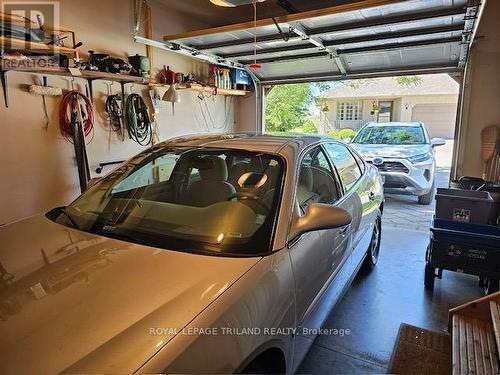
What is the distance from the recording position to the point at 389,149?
19.2 ft

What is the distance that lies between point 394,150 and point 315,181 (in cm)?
428

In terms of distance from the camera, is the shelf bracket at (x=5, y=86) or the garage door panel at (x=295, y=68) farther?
the garage door panel at (x=295, y=68)

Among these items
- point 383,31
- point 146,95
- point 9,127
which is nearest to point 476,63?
point 383,31

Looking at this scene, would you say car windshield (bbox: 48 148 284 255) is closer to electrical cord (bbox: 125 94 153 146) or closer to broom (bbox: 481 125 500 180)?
electrical cord (bbox: 125 94 153 146)

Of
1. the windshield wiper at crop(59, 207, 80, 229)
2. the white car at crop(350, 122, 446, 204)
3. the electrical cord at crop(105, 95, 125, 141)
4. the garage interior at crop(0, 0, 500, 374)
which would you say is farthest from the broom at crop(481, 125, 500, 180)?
the windshield wiper at crop(59, 207, 80, 229)

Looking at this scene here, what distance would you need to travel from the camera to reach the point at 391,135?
6.32 m

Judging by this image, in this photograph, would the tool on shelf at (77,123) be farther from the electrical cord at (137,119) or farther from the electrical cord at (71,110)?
the electrical cord at (137,119)

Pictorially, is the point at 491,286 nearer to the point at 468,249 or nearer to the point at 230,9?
the point at 468,249

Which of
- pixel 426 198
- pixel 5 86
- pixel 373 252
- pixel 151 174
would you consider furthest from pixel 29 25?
pixel 426 198

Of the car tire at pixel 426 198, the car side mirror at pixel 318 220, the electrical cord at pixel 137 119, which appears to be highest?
the electrical cord at pixel 137 119

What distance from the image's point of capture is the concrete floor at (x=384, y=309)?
1969 millimetres

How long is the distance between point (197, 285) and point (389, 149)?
18.1 ft

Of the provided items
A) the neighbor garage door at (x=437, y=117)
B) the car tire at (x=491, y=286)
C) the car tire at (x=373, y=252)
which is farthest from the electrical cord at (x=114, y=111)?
the neighbor garage door at (x=437, y=117)

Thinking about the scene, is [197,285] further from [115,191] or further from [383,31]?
[383,31]
